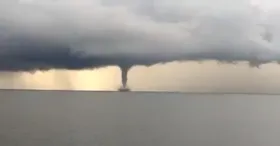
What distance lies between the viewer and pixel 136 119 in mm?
1172

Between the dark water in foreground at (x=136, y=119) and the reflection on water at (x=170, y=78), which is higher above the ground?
the reflection on water at (x=170, y=78)

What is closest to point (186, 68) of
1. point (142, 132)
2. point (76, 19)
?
point (142, 132)

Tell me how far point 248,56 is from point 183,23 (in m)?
0.20

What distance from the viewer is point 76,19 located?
1158mm

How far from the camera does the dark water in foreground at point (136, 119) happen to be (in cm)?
115

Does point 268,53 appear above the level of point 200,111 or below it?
above

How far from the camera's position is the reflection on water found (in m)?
1.12

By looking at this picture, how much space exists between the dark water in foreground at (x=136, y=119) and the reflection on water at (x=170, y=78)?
2 centimetres

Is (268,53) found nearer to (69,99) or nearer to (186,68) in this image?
(186,68)

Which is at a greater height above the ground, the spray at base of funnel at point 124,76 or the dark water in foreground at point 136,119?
the spray at base of funnel at point 124,76

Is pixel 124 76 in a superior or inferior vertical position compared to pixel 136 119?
superior

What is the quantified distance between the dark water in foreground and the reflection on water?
0.08ft

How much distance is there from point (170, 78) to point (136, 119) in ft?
0.51

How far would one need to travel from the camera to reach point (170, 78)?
114 centimetres
